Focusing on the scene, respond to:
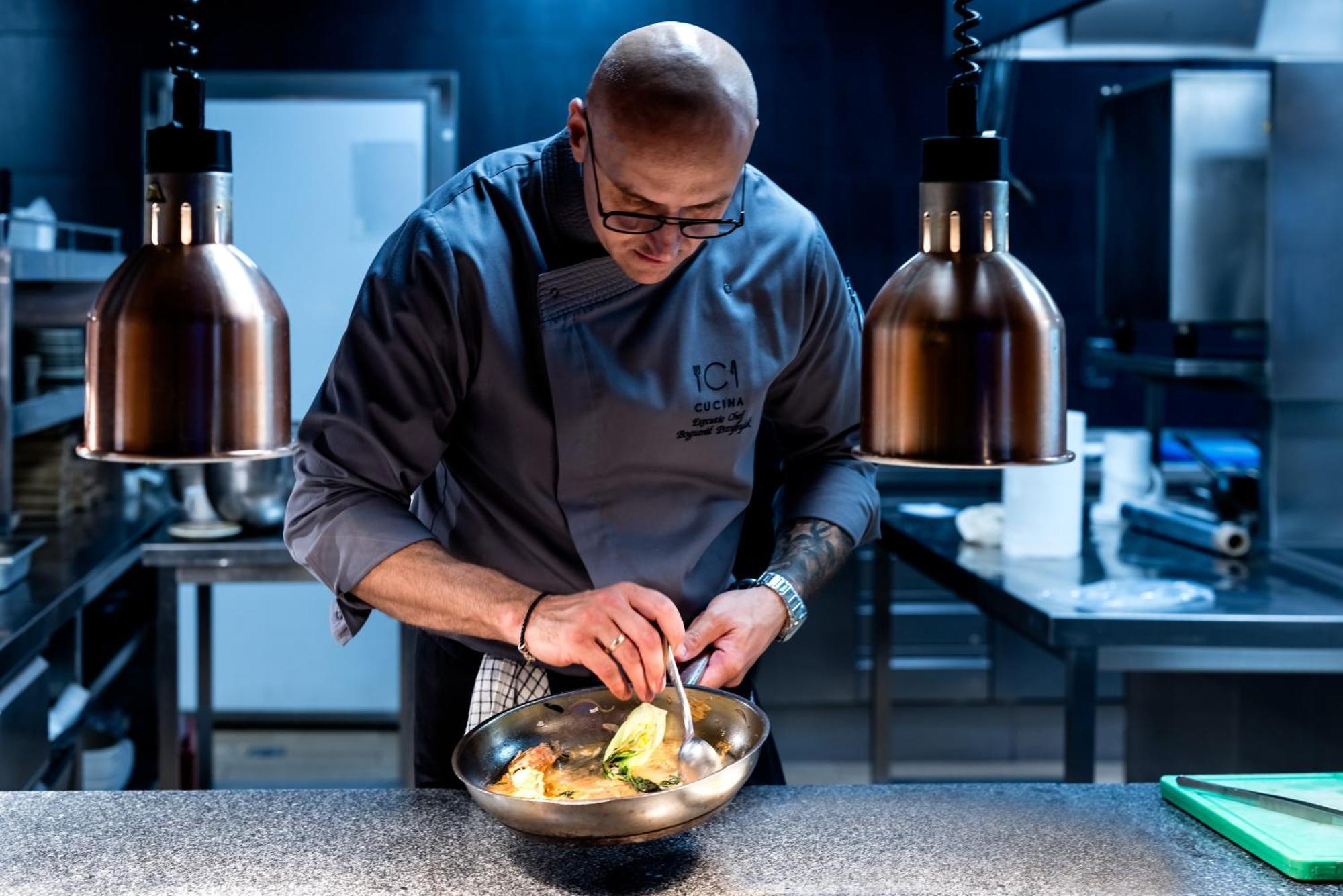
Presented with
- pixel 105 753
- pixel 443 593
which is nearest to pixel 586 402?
pixel 443 593

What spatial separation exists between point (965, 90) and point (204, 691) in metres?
2.76

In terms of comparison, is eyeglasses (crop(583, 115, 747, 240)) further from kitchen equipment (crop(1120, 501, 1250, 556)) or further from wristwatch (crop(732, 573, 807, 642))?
kitchen equipment (crop(1120, 501, 1250, 556))

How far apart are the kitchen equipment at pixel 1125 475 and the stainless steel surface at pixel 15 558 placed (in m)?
2.37

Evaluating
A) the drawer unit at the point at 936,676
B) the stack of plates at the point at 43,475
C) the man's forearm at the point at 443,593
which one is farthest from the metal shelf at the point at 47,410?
the drawer unit at the point at 936,676

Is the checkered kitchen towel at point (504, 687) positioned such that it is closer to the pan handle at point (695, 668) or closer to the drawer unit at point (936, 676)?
the pan handle at point (695, 668)

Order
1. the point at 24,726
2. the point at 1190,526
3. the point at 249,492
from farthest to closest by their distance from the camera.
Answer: the point at 249,492, the point at 1190,526, the point at 24,726

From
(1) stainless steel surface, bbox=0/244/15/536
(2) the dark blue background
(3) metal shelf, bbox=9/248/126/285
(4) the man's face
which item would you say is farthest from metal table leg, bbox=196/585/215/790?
(4) the man's face

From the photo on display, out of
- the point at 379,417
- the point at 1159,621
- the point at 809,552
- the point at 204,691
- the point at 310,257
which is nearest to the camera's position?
the point at 379,417

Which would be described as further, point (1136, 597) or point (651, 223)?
point (1136, 597)

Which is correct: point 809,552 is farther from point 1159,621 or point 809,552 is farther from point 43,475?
point 43,475

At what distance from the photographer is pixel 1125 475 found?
10.8ft

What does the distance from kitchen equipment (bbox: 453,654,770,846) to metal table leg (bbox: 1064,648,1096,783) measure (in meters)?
0.98

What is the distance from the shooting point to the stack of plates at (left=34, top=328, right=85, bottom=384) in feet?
11.9

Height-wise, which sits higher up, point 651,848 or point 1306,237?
point 1306,237
